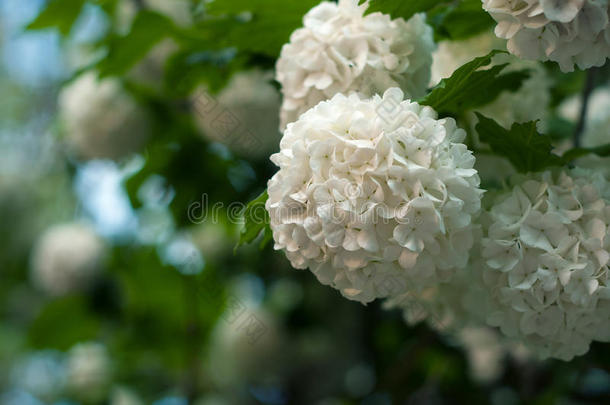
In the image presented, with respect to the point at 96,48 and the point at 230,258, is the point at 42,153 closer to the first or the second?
the point at 230,258

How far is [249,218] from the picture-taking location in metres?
0.84

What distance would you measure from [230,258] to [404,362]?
65 cm

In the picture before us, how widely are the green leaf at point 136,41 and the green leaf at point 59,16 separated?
0.34 metres

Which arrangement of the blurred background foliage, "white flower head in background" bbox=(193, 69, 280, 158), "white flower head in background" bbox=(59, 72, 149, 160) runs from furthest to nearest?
"white flower head in background" bbox=(59, 72, 149, 160), "white flower head in background" bbox=(193, 69, 280, 158), the blurred background foliage

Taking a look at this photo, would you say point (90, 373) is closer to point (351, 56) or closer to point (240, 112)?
point (240, 112)

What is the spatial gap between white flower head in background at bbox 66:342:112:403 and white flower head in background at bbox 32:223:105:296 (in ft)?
0.71

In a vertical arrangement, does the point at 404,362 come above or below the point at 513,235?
below

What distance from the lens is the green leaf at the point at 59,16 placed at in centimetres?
149

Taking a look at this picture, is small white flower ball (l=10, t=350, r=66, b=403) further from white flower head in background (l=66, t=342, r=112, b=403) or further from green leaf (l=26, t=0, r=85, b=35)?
green leaf (l=26, t=0, r=85, b=35)

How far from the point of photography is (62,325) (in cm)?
199

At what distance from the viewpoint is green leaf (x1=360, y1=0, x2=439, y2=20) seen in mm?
817

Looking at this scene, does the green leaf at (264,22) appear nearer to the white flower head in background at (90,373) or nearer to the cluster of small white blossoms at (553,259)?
the cluster of small white blossoms at (553,259)

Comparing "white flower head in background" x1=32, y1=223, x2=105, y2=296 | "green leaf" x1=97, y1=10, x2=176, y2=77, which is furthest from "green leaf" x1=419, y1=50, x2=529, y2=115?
"white flower head in background" x1=32, y1=223, x2=105, y2=296

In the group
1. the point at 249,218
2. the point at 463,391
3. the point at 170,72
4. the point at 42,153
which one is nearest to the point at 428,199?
the point at 249,218
